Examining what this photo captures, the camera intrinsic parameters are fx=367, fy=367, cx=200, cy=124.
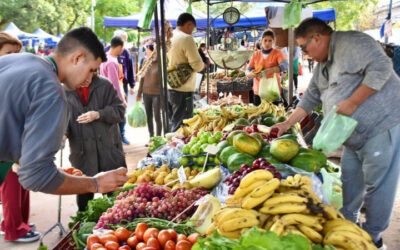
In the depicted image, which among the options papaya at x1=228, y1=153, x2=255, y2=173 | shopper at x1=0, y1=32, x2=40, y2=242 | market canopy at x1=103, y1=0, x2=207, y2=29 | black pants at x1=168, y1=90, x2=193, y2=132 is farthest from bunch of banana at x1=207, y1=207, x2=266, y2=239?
market canopy at x1=103, y1=0, x2=207, y2=29

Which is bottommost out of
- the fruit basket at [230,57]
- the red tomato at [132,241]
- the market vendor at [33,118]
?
the red tomato at [132,241]

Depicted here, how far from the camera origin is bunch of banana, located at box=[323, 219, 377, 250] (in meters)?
1.68

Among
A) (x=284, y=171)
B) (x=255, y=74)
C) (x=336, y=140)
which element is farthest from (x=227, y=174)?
(x=255, y=74)

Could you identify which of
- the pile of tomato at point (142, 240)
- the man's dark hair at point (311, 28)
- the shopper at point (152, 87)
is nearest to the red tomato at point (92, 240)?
the pile of tomato at point (142, 240)

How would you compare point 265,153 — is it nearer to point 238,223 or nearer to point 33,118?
point 238,223

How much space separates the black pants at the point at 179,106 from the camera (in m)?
6.21

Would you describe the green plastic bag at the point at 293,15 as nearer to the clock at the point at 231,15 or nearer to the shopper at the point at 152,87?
the clock at the point at 231,15

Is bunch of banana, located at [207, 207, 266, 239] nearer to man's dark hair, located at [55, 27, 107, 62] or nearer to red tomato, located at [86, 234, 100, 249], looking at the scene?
red tomato, located at [86, 234, 100, 249]

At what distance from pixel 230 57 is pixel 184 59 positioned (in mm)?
794

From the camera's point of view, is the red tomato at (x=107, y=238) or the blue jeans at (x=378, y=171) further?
the blue jeans at (x=378, y=171)

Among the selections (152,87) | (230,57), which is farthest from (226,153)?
(152,87)

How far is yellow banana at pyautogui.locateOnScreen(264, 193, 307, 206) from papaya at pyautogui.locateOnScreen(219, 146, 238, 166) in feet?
4.40

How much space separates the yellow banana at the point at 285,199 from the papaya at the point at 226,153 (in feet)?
4.40

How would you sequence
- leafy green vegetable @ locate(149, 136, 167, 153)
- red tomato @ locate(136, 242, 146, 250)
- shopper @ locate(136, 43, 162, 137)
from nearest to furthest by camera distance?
red tomato @ locate(136, 242, 146, 250) → leafy green vegetable @ locate(149, 136, 167, 153) → shopper @ locate(136, 43, 162, 137)
